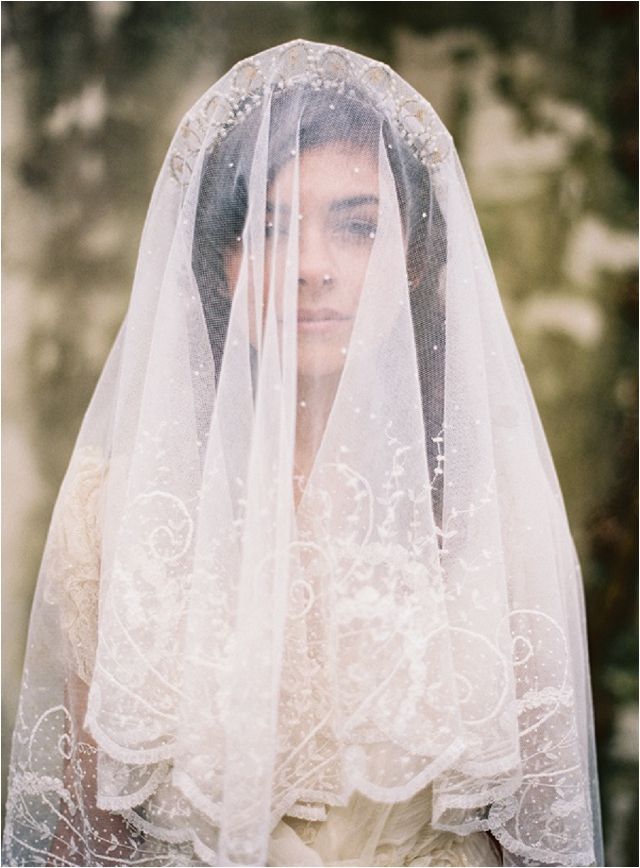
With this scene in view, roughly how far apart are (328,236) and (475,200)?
882 mm

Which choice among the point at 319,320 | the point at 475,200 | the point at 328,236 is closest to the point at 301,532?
the point at 319,320

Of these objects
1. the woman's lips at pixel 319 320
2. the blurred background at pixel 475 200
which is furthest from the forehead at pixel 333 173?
the blurred background at pixel 475 200

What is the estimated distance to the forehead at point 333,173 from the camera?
103cm

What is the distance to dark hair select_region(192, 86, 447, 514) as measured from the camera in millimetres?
1042

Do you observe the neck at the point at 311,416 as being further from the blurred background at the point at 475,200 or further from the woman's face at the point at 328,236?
the blurred background at the point at 475,200

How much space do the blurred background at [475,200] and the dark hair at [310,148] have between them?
73cm

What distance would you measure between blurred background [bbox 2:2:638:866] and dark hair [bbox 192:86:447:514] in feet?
2.40

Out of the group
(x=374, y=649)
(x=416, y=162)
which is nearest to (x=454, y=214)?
(x=416, y=162)

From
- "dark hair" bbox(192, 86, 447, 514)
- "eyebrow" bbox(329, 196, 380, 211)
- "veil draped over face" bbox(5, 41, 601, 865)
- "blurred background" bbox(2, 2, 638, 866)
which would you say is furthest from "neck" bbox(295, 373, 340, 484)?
"blurred background" bbox(2, 2, 638, 866)

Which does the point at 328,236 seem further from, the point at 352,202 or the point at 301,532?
the point at 301,532

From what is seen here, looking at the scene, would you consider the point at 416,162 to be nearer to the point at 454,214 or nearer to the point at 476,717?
the point at 454,214

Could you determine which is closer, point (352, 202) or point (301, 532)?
point (301, 532)

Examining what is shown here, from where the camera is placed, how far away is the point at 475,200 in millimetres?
1786

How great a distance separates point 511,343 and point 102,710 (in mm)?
726
